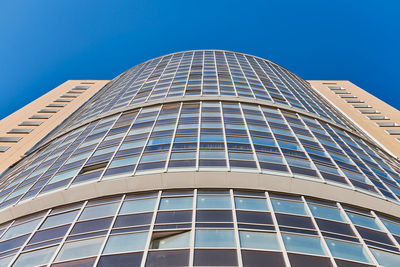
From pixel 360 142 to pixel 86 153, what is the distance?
2165 cm

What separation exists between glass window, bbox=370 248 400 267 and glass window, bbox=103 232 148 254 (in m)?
8.92

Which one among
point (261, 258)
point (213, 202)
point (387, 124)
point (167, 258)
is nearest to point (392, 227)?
point (261, 258)

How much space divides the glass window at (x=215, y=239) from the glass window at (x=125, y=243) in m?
2.15

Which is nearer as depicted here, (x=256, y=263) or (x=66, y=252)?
(x=256, y=263)

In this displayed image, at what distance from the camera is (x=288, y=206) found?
49.3 feet

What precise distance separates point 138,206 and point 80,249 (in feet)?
11.2

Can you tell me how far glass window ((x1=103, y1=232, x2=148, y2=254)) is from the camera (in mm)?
11938

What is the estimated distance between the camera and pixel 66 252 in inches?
483

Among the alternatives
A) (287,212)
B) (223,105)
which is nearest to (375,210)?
(287,212)

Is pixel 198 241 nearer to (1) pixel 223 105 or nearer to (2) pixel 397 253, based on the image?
(2) pixel 397 253

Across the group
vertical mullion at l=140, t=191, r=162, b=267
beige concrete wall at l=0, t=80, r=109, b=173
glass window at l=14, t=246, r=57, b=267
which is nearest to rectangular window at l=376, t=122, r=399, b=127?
vertical mullion at l=140, t=191, r=162, b=267

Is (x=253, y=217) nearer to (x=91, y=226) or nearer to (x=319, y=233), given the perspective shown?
(x=319, y=233)

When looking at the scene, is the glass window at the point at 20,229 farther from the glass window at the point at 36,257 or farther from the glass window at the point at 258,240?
the glass window at the point at 258,240

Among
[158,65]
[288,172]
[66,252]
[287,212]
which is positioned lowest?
[66,252]
